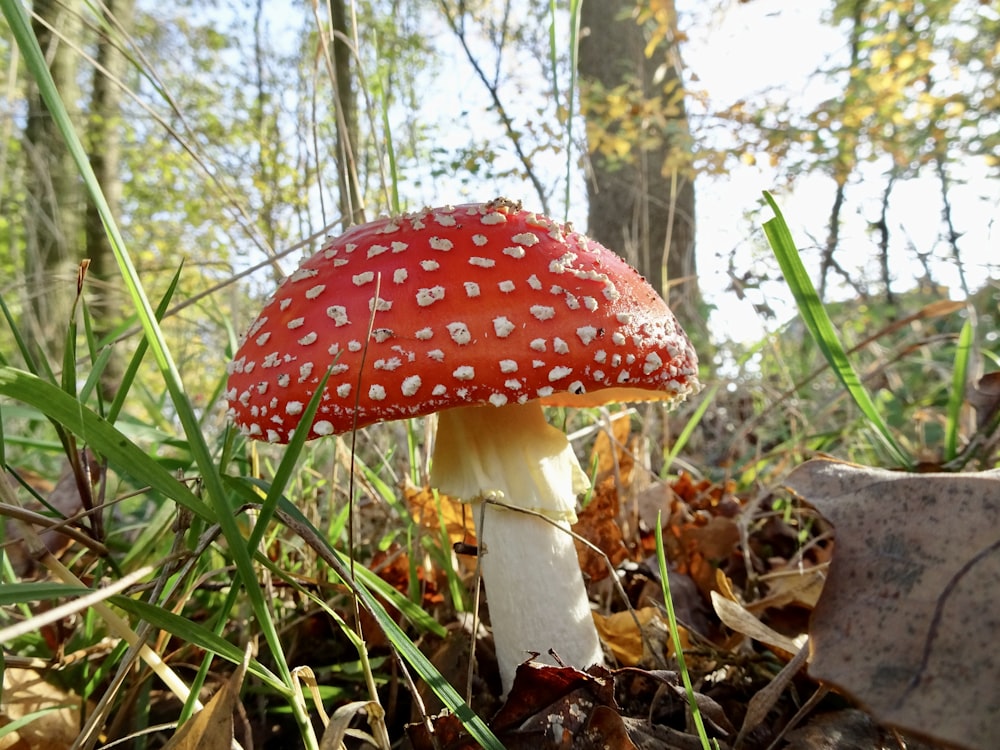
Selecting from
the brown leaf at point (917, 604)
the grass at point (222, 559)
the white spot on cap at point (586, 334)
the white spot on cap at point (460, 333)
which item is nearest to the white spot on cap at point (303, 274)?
the grass at point (222, 559)

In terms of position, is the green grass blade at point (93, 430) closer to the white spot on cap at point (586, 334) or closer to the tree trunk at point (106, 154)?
the white spot on cap at point (586, 334)

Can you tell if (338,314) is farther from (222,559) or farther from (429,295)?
(222,559)

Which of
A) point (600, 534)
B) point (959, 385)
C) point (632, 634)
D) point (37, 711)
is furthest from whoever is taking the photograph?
point (600, 534)

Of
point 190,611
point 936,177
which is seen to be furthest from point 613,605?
point 936,177

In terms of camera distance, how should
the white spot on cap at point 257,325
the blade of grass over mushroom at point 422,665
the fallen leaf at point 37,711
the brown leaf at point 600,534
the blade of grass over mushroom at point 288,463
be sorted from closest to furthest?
the blade of grass over mushroom at point 288,463
the blade of grass over mushroom at point 422,665
the fallen leaf at point 37,711
the white spot on cap at point 257,325
the brown leaf at point 600,534

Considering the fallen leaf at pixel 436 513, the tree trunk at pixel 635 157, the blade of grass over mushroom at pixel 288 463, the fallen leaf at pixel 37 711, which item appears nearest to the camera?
the blade of grass over mushroom at pixel 288 463

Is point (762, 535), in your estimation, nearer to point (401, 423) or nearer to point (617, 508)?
point (617, 508)

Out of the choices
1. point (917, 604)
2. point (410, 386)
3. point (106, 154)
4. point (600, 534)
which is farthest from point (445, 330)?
point (106, 154)
